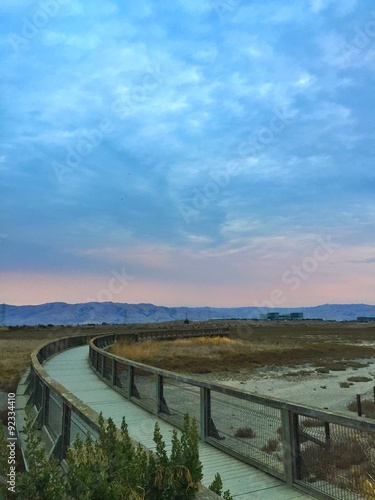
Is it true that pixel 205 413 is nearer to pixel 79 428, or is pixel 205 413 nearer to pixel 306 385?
pixel 79 428

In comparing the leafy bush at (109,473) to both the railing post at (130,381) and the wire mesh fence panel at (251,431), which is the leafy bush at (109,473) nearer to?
the wire mesh fence panel at (251,431)

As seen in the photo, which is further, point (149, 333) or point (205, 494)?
point (149, 333)

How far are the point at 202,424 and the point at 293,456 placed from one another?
87.8 inches

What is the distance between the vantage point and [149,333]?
48156mm

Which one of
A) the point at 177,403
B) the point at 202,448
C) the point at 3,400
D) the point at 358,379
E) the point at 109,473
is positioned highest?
the point at 109,473

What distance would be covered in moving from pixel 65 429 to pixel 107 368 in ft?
27.0

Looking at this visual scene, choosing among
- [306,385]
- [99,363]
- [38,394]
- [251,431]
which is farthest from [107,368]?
Answer: [306,385]

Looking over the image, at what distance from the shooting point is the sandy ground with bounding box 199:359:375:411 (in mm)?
17125

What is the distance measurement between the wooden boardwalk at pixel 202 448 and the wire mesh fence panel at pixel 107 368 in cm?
27

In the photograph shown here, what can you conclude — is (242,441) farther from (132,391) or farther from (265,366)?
(265,366)

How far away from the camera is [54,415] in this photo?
7.15m

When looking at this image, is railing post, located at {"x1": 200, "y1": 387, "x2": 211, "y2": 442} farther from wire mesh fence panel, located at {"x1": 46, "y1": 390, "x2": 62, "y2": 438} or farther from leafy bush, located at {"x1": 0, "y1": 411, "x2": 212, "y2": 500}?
leafy bush, located at {"x1": 0, "y1": 411, "x2": 212, "y2": 500}

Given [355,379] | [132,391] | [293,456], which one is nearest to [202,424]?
[293,456]

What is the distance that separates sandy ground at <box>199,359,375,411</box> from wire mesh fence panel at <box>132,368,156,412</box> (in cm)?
584
